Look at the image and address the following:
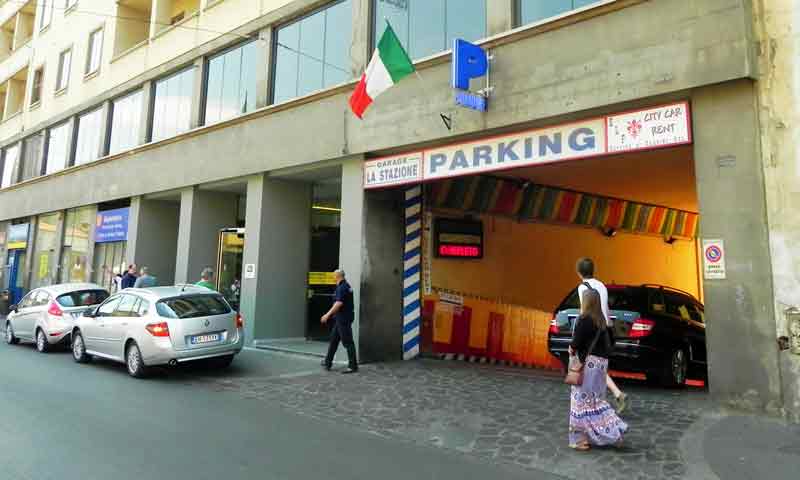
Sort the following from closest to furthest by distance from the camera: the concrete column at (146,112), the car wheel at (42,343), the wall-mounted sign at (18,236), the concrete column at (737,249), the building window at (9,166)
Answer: the concrete column at (737,249) → the car wheel at (42,343) → the concrete column at (146,112) → the wall-mounted sign at (18,236) → the building window at (9,166)

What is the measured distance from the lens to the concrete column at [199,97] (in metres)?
16.6

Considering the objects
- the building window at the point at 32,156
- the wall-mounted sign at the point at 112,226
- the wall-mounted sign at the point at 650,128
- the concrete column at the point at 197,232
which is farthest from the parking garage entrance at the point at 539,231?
the building window at the point at 32,156

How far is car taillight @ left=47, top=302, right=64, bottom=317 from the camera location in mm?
13281

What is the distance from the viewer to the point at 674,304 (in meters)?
9.54

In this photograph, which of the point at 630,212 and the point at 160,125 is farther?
the point at 160,125

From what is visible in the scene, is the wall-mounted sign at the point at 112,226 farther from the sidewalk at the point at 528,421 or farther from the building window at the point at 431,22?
the building window at the point at 431,22

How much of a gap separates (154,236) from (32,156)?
41.9 ft

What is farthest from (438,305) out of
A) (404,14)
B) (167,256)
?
(167,256)

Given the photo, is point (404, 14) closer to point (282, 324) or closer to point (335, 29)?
point (335, 29)

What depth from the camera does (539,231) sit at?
15289 mm

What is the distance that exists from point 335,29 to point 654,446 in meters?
11.0

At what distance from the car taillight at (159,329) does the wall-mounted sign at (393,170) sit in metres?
4.69

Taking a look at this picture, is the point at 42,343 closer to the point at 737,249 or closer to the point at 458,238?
the point at 458,238

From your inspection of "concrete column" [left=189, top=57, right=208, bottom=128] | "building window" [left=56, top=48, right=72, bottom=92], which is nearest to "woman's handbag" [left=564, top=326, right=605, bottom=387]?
"concrete column" [left=189, top=57, right=208, bottom=128]
